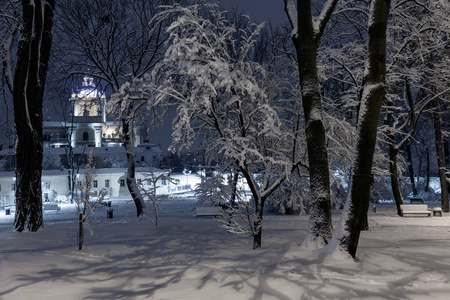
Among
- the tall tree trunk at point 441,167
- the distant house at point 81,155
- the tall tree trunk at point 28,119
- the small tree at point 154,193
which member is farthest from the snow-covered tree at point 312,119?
the distant house at point 81,155

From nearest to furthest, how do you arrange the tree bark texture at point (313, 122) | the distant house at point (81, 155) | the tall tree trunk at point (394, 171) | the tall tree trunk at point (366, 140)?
the tall tree trunk at point (366, 140) < the tree bark texture at point (313, 122) < the tall tree trunk at point (394, 171) < the distant house at point (81, 155)

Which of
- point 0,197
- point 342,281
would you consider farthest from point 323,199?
point 0,197

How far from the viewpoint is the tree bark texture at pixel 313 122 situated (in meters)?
6.76

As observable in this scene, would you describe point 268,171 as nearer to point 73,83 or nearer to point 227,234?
point 227,234

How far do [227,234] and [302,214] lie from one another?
38.5 ft

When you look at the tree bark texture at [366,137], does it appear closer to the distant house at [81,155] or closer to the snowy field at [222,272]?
the snowy field at [222,272]

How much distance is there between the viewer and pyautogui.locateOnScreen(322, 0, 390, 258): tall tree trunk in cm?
591

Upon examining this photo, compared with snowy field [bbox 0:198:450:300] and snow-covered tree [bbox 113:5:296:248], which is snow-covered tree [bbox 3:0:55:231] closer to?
snowy field [bbox 0:198:450:300]

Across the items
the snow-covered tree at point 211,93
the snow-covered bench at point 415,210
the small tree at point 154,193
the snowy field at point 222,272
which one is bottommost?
the snow-covered bench at point 415,210

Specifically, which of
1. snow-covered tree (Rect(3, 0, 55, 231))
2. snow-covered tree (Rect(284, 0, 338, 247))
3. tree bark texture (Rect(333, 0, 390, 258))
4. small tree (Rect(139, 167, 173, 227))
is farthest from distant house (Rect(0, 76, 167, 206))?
tree bark texture (Rect(333, 0, 390, 258))

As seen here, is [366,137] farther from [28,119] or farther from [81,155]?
[81,155]

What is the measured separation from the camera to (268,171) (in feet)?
27.3

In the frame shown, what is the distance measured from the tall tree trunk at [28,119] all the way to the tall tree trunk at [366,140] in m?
8.93

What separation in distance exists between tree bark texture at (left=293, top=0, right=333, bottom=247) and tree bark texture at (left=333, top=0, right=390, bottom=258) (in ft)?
2.27
